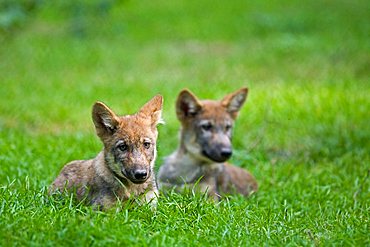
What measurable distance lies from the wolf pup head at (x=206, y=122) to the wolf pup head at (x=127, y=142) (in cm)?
223

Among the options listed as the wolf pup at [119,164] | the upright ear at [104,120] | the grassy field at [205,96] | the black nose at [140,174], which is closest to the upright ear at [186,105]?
the grassy field at [205,96]

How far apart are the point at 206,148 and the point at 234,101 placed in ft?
2.50

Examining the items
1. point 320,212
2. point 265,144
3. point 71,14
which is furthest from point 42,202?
point 71,14

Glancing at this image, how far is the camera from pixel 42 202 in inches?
269

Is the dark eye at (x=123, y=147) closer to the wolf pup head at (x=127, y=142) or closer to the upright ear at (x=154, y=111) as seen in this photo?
the wolf pup head at (x=127, y=142)

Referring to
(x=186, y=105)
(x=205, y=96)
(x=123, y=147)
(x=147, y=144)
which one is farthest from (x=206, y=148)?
(x=205, y=96)

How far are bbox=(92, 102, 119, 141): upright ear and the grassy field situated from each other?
734 millimetres

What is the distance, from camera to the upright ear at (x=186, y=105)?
31.0 ft

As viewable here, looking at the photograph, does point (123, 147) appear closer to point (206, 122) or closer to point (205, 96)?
point (206, 122)

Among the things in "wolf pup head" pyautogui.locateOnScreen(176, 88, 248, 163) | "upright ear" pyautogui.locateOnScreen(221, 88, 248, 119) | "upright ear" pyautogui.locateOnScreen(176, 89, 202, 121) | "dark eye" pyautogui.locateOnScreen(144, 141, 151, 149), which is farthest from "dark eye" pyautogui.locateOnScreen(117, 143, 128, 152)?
"upright ear" pyautogui.locateOnScreen(221, 88, 248, 119)

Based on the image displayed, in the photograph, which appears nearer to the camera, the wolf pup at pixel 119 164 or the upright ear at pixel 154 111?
the wolf pup at pixel 119 164

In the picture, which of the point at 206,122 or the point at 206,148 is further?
the point at 206,122

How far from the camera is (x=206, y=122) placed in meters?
9.48

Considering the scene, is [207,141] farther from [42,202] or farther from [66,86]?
[66,86]
